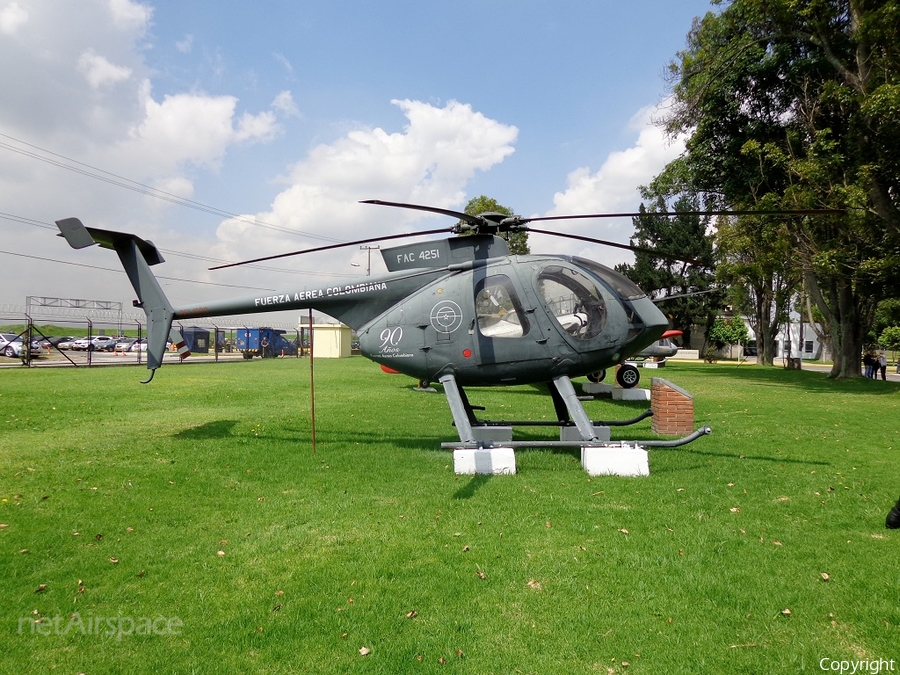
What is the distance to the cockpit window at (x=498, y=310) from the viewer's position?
22.5 feet

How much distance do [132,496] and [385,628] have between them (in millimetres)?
3808

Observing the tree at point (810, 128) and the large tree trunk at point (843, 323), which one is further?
the large tree trunk at point (843, 323)

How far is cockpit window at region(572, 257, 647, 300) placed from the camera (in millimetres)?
6906

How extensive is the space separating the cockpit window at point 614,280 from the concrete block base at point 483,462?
2648 mm

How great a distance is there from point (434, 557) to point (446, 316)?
3.65m

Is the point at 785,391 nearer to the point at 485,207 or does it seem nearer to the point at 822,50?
the point at 822,50

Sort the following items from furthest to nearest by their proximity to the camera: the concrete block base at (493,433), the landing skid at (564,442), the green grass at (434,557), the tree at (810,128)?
1. the tree at (810,128)
2. the concrete block base at (493,433)
3. the landing skid at (564,442)
4. the green grass at (434,557)

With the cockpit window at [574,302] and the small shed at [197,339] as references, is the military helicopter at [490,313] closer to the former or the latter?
the cockpit window at [574,302]

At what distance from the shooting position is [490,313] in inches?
273

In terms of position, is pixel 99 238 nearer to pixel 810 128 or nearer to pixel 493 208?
pixel 810 128

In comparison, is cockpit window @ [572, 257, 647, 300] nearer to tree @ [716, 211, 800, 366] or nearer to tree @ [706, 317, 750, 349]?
tree @ [716, 211, 800, 366]

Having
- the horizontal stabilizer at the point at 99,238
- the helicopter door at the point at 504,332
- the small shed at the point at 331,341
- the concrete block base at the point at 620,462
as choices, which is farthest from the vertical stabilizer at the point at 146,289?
the small shed at the point at 331,341

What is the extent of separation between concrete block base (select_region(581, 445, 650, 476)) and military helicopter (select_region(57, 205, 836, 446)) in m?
0.25

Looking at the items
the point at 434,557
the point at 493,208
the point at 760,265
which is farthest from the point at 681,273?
the point at 434,557
